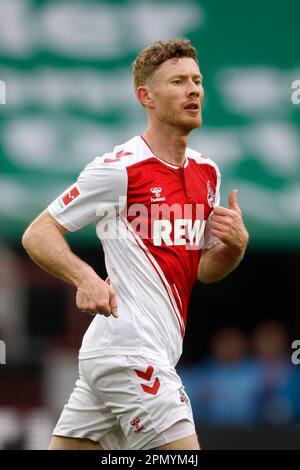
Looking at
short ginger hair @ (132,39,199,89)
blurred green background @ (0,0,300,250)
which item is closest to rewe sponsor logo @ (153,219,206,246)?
short ginger hair @ (132,39,199,89)

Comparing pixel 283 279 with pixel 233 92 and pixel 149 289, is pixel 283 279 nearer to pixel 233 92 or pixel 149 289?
pixel 233 92

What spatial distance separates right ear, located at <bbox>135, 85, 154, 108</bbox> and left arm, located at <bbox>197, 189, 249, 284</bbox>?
70 centimetres

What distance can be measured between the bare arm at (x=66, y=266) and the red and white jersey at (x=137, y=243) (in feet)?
0.31

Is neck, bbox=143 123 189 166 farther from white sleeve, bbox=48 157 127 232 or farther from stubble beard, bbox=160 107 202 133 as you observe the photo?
white sleeve, bbox=48 157 127 232

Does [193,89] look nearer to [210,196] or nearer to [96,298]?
[210,196]

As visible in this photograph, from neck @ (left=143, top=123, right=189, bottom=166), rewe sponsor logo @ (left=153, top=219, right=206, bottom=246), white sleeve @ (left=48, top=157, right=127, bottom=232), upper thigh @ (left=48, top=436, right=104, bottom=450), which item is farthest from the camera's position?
neck @ (left=143, top=123, right=189, bottom=166)

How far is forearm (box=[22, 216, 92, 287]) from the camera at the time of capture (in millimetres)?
5422

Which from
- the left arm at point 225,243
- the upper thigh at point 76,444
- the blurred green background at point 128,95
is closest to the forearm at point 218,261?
the left arm at point 225,243

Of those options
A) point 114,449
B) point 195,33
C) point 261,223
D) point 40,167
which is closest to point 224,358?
point 261,223

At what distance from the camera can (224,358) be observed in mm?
11570

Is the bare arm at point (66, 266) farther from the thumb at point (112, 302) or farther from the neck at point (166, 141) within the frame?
the neck at point (166, 141)

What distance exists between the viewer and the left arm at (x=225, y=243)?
19.0ft

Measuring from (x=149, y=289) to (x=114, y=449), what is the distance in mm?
935

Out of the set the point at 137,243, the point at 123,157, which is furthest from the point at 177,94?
the point at 137,243
